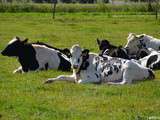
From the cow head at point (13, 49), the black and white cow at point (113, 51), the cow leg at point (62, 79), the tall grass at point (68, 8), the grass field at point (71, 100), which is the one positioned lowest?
the tall grass at point (68, 8)

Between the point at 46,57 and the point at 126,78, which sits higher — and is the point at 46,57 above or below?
above

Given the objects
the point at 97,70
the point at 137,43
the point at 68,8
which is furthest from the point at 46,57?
the point at 68,8

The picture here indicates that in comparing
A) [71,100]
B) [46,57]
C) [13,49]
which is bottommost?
[71,100]

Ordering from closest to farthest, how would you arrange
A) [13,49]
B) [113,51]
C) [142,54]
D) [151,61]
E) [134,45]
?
[13,49] → [151,61] → [113,51] → [142,54] → [134,45]

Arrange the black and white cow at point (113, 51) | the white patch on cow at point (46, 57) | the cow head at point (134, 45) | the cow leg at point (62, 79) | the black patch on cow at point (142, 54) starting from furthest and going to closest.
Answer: the cow head at point (134, 45) < the black patch on cow at point (142, 54) < the black and white cow at point (113, 51) < the white patch on cow at point (46, 57) < the cow leg at point (62, 79)

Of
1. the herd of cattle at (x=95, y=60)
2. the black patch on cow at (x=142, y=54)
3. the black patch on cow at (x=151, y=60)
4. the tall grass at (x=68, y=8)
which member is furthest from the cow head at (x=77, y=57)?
the tall grass at (x=68, y=8)

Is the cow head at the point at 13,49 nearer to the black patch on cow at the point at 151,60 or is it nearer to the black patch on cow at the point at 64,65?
the black patch on cow at the point at 64,65

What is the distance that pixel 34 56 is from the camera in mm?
17094

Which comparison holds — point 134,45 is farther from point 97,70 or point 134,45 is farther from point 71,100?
point 71,100

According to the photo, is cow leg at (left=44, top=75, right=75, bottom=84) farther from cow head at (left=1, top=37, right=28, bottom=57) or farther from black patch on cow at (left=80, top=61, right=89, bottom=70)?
cow head at (left=1, top=37, right=28, bottom=57)

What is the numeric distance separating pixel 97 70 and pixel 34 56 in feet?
10.5

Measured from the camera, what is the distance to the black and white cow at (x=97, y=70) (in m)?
14.2

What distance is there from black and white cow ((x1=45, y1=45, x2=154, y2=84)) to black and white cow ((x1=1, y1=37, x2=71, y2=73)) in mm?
2678

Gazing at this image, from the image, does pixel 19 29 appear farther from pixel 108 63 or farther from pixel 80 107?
pixel 80 107
